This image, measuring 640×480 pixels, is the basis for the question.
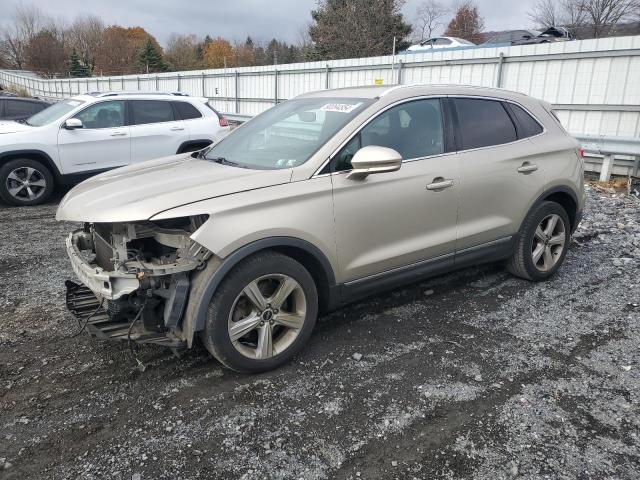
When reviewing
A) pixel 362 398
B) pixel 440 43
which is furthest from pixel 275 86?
pixel 362 398

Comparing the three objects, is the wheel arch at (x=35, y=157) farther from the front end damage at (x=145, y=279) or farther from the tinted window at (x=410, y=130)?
the tinted window at (x=410, y=130)

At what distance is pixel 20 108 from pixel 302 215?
10.9 m

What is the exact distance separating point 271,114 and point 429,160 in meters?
1.47

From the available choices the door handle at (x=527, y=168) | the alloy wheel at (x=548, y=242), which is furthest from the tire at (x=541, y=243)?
the door handle at (x=527, y=168)

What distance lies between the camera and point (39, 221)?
7.09 m

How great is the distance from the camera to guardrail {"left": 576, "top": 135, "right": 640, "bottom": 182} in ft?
27.8

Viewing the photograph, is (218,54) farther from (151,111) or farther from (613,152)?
(613,152)

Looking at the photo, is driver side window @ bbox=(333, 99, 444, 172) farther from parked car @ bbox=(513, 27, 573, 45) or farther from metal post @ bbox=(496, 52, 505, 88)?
parked car @ bbox=(513, 27, 573, 45)

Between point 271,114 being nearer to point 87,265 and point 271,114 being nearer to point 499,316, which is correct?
point 87,265

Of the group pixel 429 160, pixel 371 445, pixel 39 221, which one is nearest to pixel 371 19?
pixel 39 221

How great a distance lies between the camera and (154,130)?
888 cm

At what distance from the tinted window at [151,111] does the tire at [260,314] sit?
264 inches

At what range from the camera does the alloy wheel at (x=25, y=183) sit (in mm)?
7871

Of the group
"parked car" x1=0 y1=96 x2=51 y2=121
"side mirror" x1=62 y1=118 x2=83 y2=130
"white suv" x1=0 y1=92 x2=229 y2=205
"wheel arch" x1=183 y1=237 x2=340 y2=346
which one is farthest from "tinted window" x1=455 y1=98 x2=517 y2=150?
"parked car" x1=0 y1=96 x2=51 y2=121
